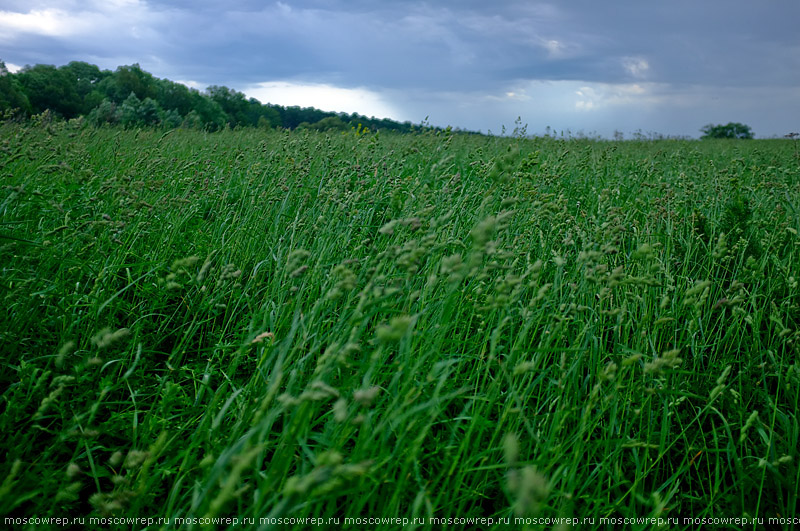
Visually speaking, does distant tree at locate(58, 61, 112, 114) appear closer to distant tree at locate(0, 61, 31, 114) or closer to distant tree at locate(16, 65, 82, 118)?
distant tree at locate(16, 65, 82, 118)

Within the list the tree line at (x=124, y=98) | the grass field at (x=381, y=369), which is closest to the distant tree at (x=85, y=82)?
the tree line at (x=124, y=98)

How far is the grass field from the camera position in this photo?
1.34 m

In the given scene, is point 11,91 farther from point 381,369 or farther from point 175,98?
point 381,369

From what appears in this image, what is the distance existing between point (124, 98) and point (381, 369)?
2367 centimetres

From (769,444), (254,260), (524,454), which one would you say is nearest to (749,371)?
(769,444)

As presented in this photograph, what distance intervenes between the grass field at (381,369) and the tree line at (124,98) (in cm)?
810

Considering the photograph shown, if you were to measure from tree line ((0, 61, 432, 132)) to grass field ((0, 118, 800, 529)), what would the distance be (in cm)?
810

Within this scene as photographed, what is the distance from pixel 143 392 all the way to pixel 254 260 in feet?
3.44

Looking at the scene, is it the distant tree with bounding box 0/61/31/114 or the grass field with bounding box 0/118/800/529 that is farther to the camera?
the distant tree with bounding box 0/61/31/114

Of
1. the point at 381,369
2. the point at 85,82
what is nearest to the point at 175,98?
the point at 85,82

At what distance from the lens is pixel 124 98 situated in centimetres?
2088

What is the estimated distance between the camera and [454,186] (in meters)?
3.41

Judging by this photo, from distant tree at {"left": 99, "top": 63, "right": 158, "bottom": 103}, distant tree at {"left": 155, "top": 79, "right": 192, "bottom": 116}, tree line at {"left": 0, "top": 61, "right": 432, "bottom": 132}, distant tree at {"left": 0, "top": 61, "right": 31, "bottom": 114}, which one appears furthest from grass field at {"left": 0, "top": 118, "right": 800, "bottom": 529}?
distant tree at {"left": 155, "top": 79, "right": 192, "bottom": 116}

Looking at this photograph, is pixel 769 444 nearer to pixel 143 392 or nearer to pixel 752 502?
pixel 752 502
